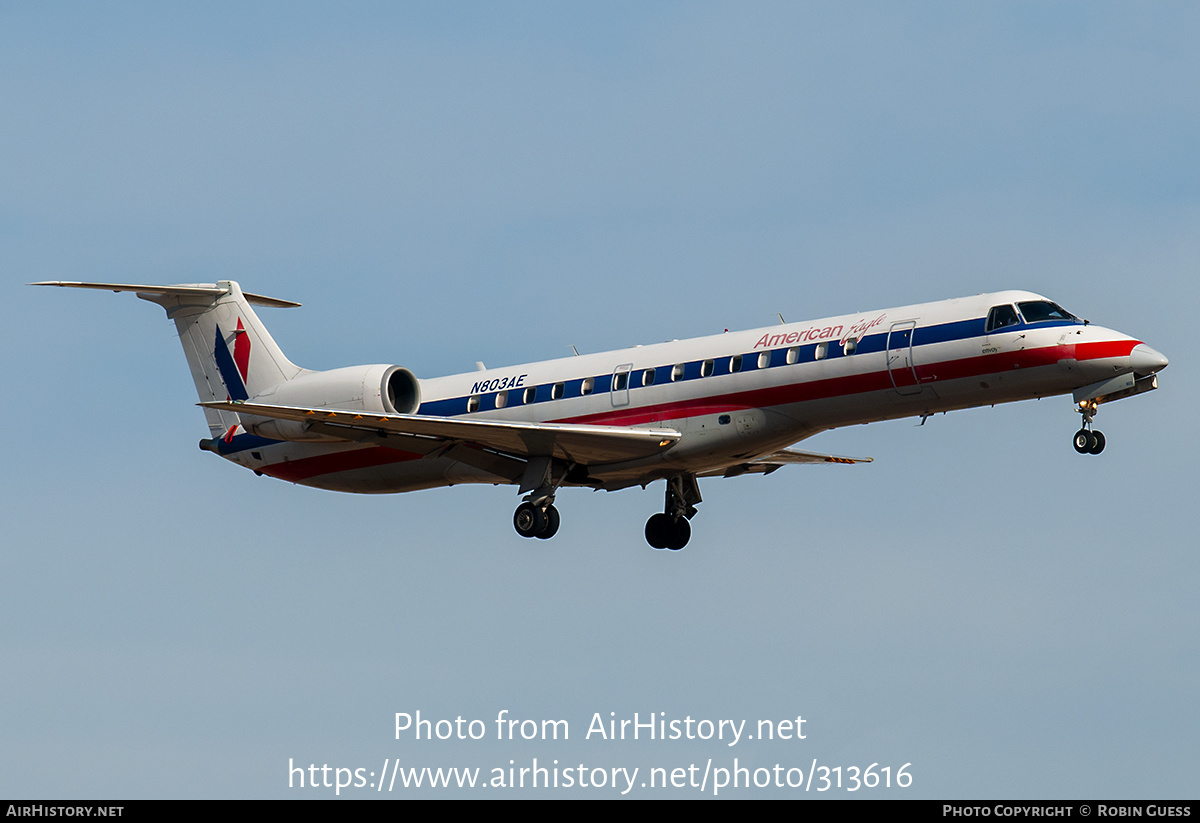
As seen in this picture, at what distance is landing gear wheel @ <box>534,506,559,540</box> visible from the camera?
32.0 metres

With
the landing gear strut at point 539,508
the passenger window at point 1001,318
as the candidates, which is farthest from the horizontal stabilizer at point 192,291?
the passenger window at point 1001,318

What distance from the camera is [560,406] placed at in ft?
107

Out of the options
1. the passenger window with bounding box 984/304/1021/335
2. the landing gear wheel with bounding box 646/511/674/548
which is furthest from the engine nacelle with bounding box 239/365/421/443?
the passenger window with bounding box 984/304/1021/335

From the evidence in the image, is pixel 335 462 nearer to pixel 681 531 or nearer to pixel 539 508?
pixel 539 508

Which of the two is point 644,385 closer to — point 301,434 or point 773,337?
point 773,337

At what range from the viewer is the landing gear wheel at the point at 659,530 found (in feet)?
114

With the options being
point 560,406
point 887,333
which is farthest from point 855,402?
point 560,406

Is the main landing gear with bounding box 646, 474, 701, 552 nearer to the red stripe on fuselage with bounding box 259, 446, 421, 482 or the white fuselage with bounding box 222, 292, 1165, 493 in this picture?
the white fuselage with bounding box 222, 292, 1165, 493

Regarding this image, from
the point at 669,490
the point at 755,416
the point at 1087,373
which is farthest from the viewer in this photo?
the point at 669,490

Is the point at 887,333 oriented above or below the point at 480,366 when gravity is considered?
below

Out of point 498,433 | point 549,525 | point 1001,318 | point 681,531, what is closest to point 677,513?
point 681,531

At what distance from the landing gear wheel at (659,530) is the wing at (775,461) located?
127 centimetres

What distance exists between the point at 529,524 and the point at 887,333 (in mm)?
7815

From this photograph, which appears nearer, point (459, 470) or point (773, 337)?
point (773, 337)
